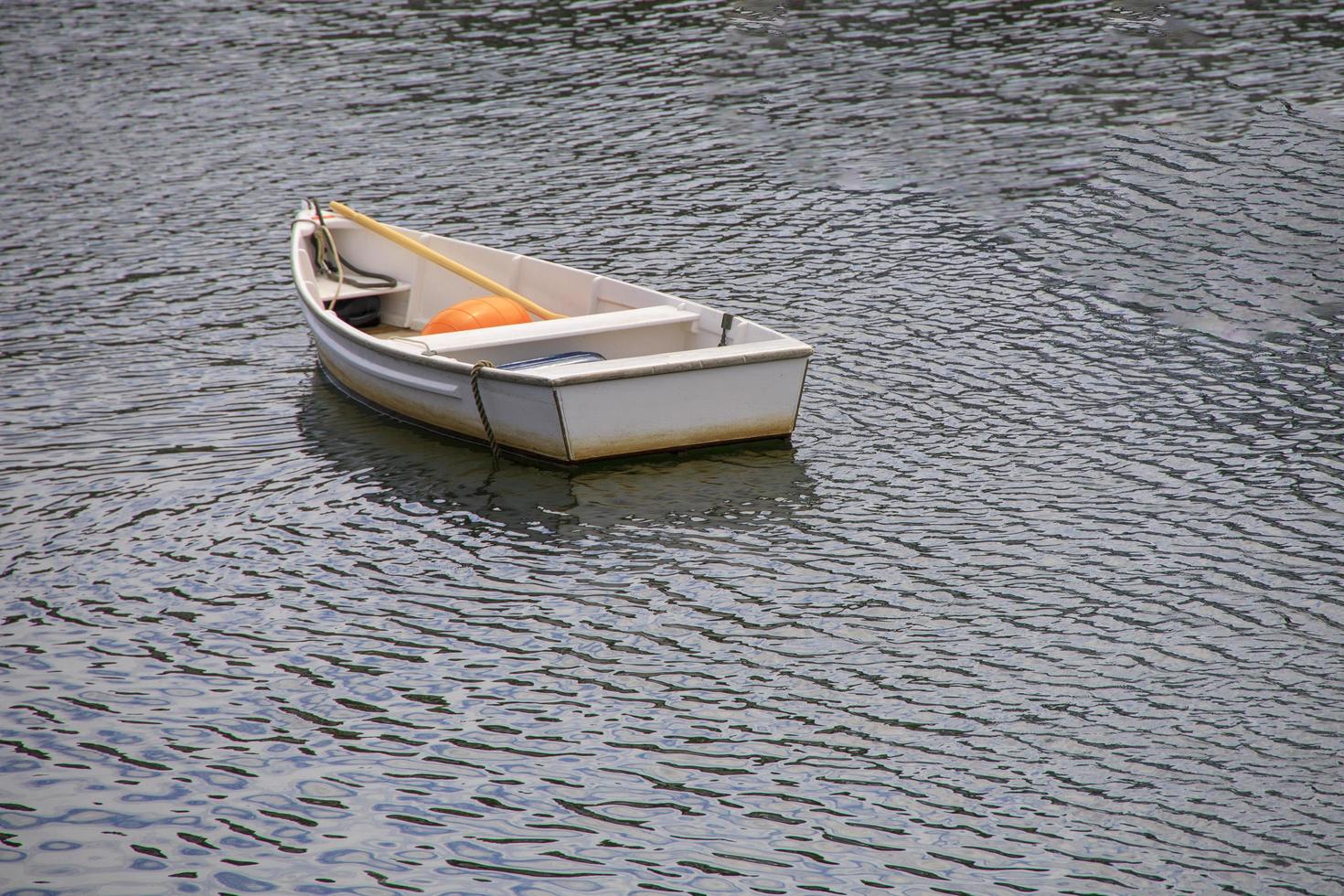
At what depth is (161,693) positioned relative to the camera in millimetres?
11102

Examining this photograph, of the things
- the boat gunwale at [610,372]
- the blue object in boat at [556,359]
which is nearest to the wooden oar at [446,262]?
the blue object in boat at [556,359]

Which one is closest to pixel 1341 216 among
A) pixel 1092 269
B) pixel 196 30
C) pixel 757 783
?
pixel 1092 269

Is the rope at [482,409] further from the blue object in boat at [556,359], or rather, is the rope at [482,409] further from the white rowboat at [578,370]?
the blue object in boat at [556,359]

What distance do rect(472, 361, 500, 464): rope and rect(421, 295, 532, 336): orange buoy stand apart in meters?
1.35

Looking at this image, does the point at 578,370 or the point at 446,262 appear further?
the point at 446,262

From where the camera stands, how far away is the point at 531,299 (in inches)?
697

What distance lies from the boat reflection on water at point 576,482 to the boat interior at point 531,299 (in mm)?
1089

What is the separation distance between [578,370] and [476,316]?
9.16 feet

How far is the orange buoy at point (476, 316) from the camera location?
16406 mm

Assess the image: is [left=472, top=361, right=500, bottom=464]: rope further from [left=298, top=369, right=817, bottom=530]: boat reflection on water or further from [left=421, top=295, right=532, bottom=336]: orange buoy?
[left=421, top=295, right=532, bottom=336]: orange buoy

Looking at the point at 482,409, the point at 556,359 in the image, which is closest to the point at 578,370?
the point at 482,409

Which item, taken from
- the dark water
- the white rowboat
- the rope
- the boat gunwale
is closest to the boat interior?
the white rowboat

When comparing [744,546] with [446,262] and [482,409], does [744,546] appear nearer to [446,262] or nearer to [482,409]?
[482,409]

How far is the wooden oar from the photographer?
652 inches
